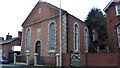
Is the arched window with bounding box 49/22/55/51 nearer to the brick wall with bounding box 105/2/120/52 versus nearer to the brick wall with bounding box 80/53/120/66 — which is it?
the brick wall with bounding box 80/53/120/66

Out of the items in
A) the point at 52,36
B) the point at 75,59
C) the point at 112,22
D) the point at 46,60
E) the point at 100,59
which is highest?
the point at 112,22

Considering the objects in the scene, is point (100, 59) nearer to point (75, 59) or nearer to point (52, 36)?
point (75, 59)

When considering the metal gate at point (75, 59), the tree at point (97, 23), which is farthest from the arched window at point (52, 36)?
the tree at point (97, 23)

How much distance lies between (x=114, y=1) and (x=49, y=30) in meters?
10.4

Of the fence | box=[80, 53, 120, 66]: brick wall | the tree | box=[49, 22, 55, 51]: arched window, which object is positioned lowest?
the fence

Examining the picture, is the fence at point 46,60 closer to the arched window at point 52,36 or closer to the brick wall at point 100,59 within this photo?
the arched window at point 52,36

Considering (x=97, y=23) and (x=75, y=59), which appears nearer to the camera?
(x=75, y=59)

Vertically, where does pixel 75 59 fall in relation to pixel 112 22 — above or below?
below

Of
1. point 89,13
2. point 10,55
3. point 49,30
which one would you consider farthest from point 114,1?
point 10,55

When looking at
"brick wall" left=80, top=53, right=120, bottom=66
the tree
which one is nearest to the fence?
"brick wall" left=80, top=53, right=120, bottom=66

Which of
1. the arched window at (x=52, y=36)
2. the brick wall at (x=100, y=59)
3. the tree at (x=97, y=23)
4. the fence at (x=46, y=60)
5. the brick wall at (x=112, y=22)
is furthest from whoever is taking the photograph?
the tree at (x=97, y=23)

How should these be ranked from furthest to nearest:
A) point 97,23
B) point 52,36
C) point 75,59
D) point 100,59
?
point 97,23, point 52,36, point 75,59, point 100,59

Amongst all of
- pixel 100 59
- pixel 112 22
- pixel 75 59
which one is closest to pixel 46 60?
pixel 75 59

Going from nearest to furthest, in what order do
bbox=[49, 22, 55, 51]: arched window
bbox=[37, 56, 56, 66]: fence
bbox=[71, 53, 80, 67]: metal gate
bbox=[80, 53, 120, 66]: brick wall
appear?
bbox=[80, 53, 120, 66]: brick wall < bbox=[71, 53, 80, 67]: metal gate < bbox=[37, 56, 56, 66]: fence < bbox=[49, 22, 55, 51]: arched window
